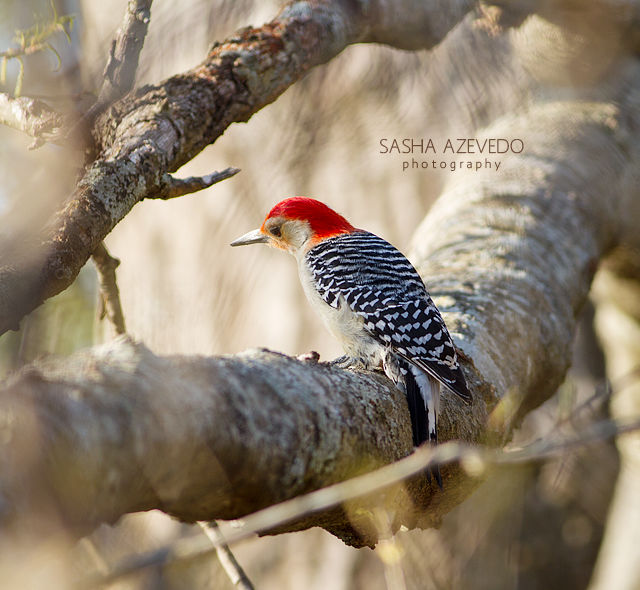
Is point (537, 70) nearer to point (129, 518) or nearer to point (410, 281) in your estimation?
point (410, 281)

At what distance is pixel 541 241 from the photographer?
12.7 feet

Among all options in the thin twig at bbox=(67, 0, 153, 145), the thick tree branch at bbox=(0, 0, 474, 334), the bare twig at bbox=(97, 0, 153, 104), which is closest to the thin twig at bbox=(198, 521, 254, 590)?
the thick tree branch at bbox=(0, 0, 474, 334)

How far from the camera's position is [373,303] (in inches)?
126

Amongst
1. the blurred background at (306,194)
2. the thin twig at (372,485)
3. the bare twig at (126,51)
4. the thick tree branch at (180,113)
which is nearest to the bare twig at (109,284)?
the thick tree branch at (180,113)

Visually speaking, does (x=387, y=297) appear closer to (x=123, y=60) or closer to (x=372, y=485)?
(x=123, y=60)

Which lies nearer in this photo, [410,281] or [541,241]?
[410,281]

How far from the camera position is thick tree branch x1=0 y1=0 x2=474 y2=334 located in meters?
2.04

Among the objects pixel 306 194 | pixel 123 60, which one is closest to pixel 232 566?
pixel 123 60

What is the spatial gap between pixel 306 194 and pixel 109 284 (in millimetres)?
2817

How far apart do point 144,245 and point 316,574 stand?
303cm

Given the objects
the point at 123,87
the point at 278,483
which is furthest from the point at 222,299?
the point at 278,483

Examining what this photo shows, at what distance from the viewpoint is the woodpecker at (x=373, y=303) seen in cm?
259

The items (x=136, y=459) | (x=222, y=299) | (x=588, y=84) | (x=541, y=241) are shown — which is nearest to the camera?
(x=136, y=459)

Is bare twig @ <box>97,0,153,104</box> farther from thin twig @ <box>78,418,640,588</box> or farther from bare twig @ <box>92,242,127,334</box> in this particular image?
thin twig @ <box>78,418,640,588</box>
